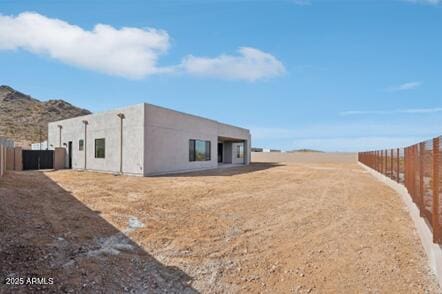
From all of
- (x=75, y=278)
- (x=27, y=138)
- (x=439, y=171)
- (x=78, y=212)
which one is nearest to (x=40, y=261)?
(x=75, y=278)

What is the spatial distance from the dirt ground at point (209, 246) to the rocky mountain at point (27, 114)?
140 ft

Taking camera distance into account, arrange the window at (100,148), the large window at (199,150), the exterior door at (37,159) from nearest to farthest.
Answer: the window at (100,148) → the large window at (199,150) → the exterior door at (37,159)

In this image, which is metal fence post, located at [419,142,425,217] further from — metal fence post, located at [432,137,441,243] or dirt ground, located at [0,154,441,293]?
metal fence post, located at [432,137,441,243]

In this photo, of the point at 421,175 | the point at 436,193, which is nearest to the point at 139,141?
the point at 421,175

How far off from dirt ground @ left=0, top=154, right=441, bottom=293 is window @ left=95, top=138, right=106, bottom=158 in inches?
398

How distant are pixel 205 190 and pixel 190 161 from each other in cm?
927

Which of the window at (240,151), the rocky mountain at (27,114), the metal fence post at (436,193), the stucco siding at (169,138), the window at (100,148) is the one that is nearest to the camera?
the metal fence post at (436,193)

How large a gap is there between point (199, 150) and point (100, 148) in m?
6.90

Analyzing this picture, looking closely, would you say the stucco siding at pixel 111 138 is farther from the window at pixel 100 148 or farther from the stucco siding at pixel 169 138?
the stucco siding at pixel 169 138

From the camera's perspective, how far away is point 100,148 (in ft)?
63.6

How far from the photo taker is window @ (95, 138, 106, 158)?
19.1 metres

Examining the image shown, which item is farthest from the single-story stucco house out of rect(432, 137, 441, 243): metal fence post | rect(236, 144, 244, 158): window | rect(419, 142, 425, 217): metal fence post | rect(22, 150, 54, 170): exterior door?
rect(432, 137, 441, 243): metal fence post

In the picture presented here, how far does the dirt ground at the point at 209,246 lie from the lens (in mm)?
3883

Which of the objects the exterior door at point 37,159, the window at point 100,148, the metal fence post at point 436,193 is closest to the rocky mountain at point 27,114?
the exterior door at point 37,159
